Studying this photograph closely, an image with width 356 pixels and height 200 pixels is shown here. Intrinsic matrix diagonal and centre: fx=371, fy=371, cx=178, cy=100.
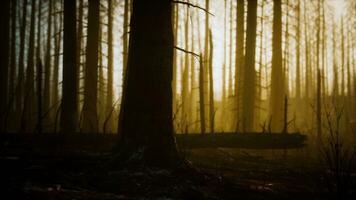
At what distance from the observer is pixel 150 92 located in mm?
5832

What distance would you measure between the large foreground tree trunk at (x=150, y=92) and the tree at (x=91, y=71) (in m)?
7.58

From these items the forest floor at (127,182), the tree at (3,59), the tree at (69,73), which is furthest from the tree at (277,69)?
the tree at (3,59)

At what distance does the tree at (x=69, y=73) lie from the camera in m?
9.91

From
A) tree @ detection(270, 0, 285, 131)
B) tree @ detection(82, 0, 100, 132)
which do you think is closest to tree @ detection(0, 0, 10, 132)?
tree @ detection(82, 0, 100, 132)

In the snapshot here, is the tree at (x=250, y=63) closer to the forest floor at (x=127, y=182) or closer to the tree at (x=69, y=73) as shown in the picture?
the tree at (x=69, y=73)

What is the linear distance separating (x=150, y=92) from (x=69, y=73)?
4.92m

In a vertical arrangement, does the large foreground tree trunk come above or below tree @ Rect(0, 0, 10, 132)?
below

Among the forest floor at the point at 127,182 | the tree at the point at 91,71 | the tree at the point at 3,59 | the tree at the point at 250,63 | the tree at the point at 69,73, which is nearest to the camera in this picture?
the forest floor at the point at 127,182

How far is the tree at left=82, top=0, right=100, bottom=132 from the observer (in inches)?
523

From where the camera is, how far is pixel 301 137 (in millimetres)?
10180

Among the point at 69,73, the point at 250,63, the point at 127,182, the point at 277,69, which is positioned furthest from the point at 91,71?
the point at 127,182

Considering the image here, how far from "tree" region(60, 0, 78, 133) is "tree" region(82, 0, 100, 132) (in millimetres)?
3102

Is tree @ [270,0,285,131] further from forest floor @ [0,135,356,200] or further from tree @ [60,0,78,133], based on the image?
tree @ [60,0,78,133]

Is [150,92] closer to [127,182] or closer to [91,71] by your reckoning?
[127,182]
